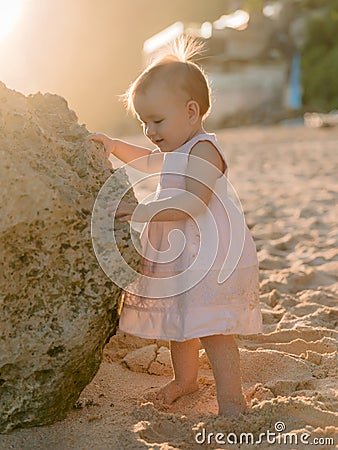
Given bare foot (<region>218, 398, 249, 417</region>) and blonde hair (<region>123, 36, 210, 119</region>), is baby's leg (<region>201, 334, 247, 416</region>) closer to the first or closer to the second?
bare foot (<region>218, 398, 249, 417</region>)

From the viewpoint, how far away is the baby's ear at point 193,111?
8.59 ft

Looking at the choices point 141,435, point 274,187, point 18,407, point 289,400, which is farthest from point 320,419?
point 274,187

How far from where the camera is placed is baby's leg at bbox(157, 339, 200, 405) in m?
2.62

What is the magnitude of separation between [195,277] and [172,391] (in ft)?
1.51

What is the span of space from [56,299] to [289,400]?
87 centimetres

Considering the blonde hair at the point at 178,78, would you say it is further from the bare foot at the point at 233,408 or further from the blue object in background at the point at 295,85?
the blue object in background at the point at 295,85

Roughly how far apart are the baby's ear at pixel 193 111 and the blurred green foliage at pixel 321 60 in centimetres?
2308

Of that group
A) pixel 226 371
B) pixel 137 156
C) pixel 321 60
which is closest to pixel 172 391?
pixel 226 371

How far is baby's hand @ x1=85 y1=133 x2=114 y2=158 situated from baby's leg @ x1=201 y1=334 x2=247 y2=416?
814mm

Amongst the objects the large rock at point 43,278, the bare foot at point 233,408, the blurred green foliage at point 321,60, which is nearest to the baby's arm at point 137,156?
the large rock at point 43,278

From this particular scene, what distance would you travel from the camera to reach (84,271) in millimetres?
2340

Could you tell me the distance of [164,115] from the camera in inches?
102

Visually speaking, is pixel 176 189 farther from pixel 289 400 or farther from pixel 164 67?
pixel 289 400

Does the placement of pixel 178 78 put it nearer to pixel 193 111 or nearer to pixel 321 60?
pixel 193 111
